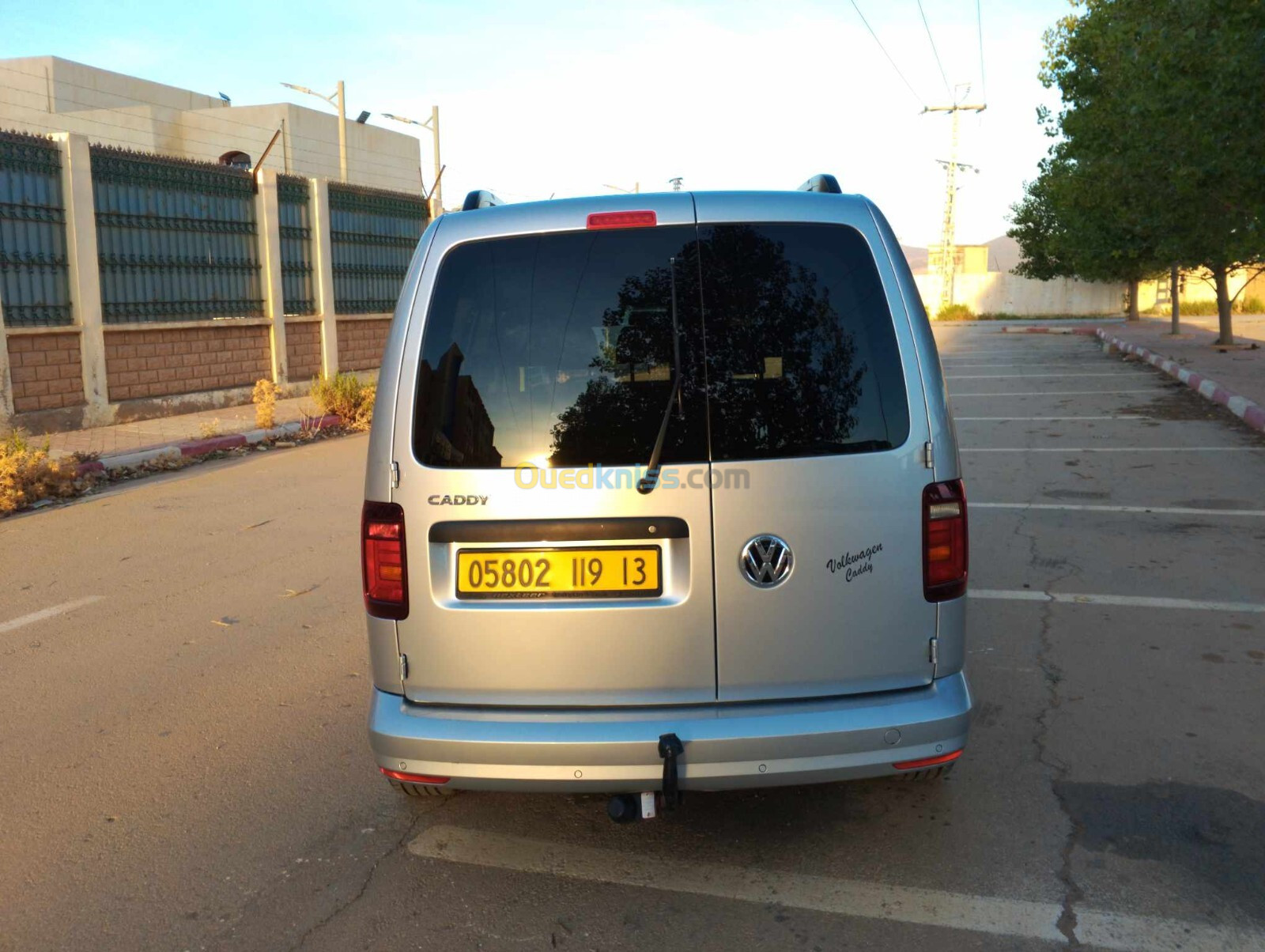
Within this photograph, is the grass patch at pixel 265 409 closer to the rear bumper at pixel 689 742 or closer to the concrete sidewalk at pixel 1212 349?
the rear bumper at pixel 689 742

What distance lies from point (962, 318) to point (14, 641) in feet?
166

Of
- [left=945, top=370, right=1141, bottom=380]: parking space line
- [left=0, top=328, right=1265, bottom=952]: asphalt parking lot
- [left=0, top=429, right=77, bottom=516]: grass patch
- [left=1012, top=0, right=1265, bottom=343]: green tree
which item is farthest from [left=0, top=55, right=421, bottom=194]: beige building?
[left=0, top=328, right=1265, bottom=952]: asphalt parking lot

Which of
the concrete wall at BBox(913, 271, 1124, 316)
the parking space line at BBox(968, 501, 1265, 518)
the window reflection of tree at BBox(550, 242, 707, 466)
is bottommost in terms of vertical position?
the parking space line at BBox(968, 501, 1265, 518)

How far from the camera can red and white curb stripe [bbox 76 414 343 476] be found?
1095 centimetres

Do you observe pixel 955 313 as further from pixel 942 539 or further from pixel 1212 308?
pixel 942 539

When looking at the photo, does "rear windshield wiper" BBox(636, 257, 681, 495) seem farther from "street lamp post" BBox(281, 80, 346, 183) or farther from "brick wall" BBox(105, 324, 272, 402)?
"street lamp post" BBox(281, 80, 346, 183)

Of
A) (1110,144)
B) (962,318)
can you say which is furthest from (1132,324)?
(1110,144)

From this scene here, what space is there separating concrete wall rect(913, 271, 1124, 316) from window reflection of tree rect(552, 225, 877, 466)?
2062 inches

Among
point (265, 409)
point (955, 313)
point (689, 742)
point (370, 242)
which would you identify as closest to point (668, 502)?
point (689, 742)

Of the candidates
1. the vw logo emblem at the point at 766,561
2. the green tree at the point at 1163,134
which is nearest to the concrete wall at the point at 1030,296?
the green tree at the point at 1163,134

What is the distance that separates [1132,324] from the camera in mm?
39812

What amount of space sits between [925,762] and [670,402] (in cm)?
122

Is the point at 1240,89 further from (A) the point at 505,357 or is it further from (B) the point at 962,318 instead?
(B) the point at 962,318

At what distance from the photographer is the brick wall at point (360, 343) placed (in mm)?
18891
